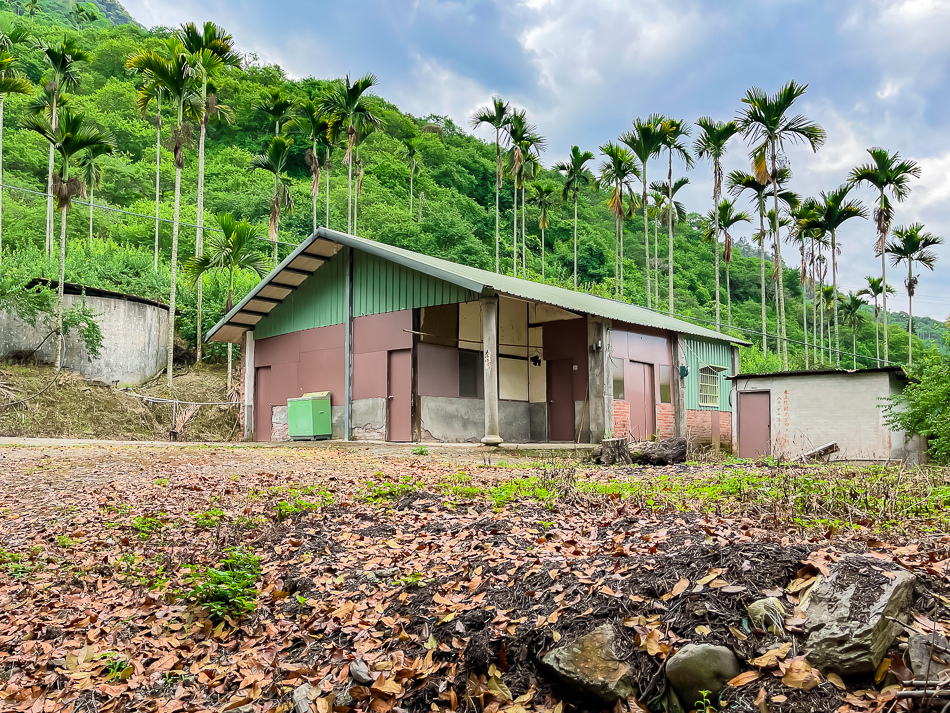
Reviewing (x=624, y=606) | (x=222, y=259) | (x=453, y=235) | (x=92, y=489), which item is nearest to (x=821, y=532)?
(x=624, y=606)

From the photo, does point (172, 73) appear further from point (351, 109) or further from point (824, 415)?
point (824, 415)

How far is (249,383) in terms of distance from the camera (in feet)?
67.0

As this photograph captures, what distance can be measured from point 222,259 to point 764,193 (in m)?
24.0

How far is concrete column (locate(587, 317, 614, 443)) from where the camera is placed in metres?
16.6

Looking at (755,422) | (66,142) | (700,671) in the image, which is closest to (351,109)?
(66,142)

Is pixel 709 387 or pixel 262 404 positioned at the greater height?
pixel 709 387

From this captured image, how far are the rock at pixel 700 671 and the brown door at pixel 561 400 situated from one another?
50.9 ft

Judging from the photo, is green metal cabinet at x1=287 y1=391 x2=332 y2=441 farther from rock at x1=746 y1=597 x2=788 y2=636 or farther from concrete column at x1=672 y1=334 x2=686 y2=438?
rock at x1=746 y1=597 x2=788 y2=636

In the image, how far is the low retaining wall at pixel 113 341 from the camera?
22.4 m

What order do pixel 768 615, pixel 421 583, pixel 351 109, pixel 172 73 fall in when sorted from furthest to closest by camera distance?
pixel 351 109 < pixel 172 73 < pixel 421 583 < pixel 768 615

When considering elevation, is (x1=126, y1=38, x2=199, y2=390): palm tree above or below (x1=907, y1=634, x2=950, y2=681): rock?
above

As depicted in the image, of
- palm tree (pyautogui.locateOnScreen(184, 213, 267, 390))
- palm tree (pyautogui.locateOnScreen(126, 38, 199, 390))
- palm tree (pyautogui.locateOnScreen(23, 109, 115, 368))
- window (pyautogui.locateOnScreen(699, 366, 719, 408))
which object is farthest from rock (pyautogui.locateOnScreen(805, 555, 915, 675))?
palm tree (pyautogui.locateOnScreen(126, 38, 199, 390))

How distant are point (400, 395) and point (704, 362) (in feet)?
32.5

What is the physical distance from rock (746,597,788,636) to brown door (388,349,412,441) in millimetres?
13062
